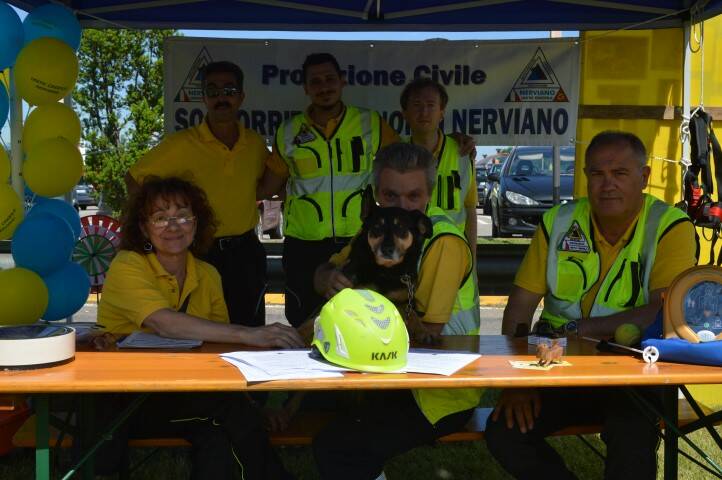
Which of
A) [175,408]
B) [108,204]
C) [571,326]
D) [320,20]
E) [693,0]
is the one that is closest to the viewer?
[175,408]

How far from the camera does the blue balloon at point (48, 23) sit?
168 inches

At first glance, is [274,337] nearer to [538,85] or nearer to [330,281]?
[330,281]

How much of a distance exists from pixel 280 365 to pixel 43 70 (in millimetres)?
2692

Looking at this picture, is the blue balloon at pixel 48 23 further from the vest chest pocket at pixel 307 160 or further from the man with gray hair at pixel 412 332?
the man with gray hair at pixel 412 332

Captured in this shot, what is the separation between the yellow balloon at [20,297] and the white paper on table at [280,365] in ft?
6.28

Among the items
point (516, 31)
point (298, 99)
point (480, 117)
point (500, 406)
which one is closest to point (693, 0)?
point (516, 31)

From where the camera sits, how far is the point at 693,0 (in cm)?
485

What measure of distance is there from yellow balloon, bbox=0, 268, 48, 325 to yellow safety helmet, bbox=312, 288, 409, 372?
2324mm

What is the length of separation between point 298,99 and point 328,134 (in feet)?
4.36

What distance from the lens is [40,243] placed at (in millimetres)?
4191

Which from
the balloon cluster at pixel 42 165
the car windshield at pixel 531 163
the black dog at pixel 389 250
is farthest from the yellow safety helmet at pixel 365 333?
the car windshield at pixel 531 163

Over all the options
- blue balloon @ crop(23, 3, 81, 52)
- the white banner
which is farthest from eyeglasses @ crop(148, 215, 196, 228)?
the white banner

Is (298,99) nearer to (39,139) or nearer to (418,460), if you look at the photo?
(39,139)

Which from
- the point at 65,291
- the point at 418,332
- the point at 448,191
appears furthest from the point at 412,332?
the point at 65,291
